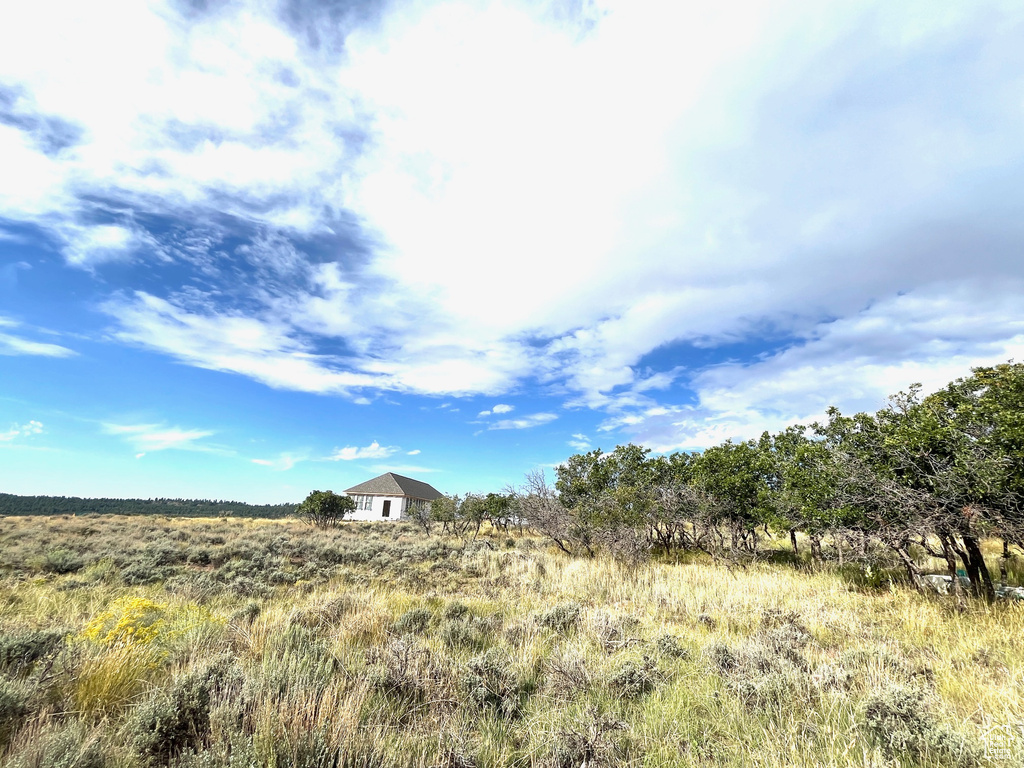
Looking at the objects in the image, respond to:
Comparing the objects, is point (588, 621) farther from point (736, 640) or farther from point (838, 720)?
point (838, 720)

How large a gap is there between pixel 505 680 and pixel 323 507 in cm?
3594

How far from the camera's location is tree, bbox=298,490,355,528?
35500 mm

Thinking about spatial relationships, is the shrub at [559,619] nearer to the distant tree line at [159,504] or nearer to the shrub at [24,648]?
the shrub at [24,648]

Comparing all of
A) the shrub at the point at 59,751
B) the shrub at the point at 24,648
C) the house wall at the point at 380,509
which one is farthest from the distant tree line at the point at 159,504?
the shrub at the point at 59,751

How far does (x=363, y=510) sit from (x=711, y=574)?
5111 centimetres

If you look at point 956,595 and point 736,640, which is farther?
point 956,595

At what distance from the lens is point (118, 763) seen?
2.80m

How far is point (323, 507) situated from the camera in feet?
118

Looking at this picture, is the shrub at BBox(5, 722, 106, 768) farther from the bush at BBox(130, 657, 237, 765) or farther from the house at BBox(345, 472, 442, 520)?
the house at BBox(345, 472, 442, 520)

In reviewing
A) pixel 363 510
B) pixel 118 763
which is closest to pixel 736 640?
pixel 118 763

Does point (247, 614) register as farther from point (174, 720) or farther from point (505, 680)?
point (505, 680)

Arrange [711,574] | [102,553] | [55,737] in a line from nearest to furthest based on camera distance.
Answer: [55,737]
[711,574]
[102,553]

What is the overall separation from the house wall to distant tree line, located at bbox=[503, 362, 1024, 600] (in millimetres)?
39611

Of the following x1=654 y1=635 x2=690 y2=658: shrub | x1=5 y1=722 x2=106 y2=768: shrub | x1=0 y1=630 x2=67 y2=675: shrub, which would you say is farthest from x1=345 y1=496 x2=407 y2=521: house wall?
x1=5 y1=722 x2=106 y2=768: shrub
